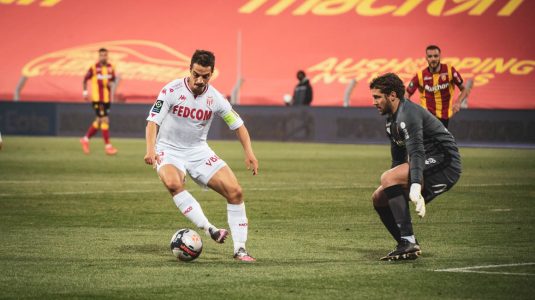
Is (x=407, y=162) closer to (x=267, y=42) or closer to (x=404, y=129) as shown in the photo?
(x=404, y=129)

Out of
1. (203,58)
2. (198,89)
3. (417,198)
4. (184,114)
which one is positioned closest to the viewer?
(417,198)

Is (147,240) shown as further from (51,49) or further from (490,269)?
(51,49)

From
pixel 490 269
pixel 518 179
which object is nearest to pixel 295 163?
pixel 518 179

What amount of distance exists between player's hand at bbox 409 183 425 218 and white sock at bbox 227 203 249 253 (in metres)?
1.55

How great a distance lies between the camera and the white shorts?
10.4 m

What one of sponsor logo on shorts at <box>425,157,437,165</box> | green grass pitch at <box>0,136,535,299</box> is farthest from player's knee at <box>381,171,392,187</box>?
green grass pitch at <box>0,136,535,299</box>

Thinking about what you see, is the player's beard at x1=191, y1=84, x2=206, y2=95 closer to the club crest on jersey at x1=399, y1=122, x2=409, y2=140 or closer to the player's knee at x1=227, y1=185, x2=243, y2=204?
the player's knee at x1=227, y1=185, x2=243, y2=204

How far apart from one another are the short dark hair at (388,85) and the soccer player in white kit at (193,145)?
133 cm

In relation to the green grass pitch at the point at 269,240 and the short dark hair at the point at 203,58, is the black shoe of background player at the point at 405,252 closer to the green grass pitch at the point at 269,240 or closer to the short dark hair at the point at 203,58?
the green grass pitch at the point at 269,240

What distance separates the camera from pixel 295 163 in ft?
78.2

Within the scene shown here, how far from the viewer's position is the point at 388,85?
31.4 feet

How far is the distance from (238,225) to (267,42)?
3334 cm

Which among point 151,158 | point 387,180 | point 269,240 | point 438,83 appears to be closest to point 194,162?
point 151,158

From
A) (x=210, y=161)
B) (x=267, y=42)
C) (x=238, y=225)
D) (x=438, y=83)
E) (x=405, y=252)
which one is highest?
(x=267, y=42)
